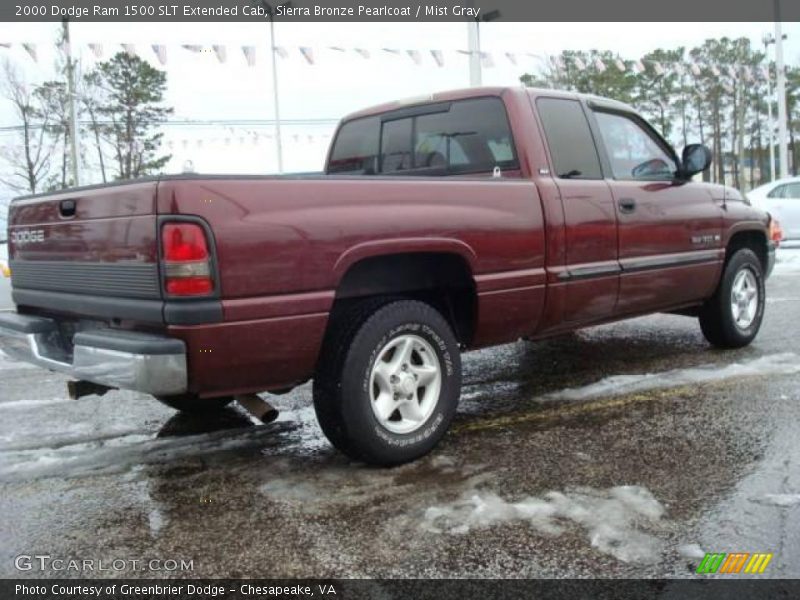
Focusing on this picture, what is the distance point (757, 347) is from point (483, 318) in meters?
3.20

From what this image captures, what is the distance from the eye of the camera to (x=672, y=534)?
2.80m

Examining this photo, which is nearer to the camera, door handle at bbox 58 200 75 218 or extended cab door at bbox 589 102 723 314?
door handle at bbox 58 200 75 218

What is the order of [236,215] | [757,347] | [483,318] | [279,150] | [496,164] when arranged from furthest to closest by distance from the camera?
[279,150] → [757,347] → [496,164] → [483,318] → [236,215]

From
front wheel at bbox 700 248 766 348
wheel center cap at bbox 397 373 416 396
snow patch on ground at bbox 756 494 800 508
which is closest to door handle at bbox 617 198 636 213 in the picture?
front wheel at bbox 700 248 766 348

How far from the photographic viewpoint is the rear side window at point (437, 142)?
14.4 ft

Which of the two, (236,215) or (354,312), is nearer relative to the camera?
(236,215)

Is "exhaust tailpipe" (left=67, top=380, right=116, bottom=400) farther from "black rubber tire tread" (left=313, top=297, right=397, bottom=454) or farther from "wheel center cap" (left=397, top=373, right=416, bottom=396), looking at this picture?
"wheel center cap" (left=397, top=373, right=416, bottom=396)

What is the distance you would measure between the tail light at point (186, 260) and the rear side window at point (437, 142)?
6.61 ft

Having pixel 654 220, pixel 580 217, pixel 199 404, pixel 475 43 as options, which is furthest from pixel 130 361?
pixel 475 43

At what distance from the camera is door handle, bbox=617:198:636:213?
467 centimetres

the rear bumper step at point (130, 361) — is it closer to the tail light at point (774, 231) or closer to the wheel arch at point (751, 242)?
the wheel arch at point (751, 242)

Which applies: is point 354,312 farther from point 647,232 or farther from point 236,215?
point 647,232

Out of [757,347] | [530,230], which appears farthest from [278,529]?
[757,347]

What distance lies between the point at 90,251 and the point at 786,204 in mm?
14693
